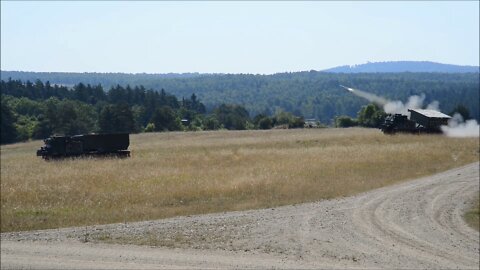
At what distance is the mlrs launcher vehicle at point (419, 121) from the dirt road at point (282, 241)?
4974 mm

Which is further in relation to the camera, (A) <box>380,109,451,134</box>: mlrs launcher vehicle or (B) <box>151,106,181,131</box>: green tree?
(B) <box>151,106,181,131</box>: green tree

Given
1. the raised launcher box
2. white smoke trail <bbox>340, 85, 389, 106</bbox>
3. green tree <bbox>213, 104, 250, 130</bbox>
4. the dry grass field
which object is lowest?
green tree <bbox>213, 104, 250, 130</bbox>

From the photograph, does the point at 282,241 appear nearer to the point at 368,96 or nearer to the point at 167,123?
the point at 368,96

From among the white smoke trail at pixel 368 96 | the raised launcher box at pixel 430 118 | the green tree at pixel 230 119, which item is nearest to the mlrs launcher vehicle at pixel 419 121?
the raised launcher box at pixel 430 118

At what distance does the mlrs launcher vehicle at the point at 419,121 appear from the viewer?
1144 inches

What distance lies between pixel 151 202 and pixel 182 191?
2.50m

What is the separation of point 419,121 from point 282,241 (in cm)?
1687

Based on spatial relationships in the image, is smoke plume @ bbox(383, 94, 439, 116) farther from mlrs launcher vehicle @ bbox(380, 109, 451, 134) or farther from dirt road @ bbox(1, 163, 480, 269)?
dirt road @ bbox(1, 163, 480, 269)

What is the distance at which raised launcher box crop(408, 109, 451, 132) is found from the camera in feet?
93.6

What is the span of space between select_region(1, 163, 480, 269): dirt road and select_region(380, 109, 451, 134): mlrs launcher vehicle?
497 cm

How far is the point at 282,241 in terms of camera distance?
1845 cm

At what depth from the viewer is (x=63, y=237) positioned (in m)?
18.3

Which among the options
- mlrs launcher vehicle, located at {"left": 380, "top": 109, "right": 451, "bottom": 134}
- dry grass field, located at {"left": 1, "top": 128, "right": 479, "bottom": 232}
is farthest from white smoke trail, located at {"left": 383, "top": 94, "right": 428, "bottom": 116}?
dry grass field, located at {"left": 1, "top": 128, "right": 479, "bottom": 232}

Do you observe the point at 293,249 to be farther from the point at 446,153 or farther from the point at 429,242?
the point at 446,153
